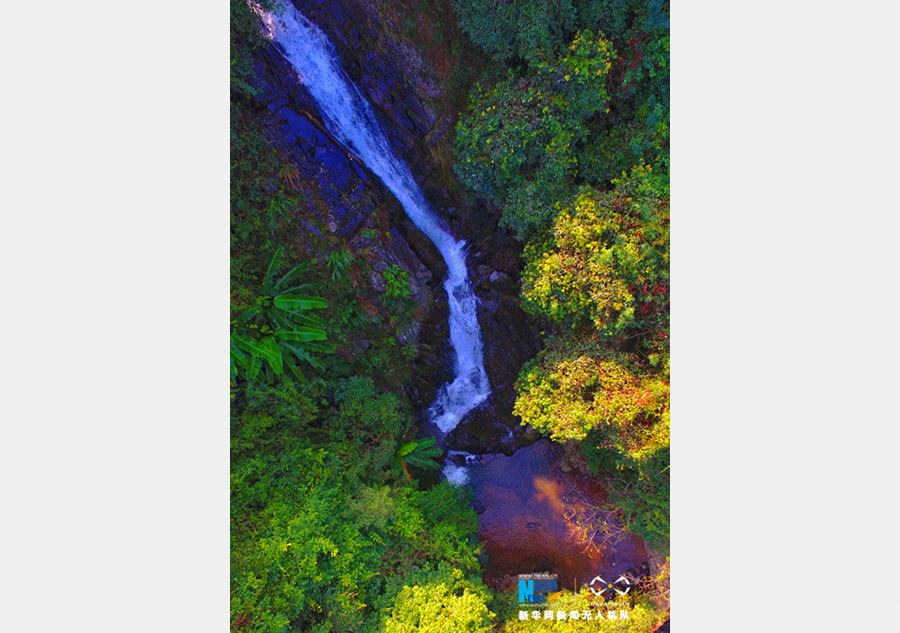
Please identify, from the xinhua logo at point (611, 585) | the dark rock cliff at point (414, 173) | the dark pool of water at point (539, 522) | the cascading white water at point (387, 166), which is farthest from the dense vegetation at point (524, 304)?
the dark pool of water at point (539, 522)

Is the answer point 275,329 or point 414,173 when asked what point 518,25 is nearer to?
point 414,173

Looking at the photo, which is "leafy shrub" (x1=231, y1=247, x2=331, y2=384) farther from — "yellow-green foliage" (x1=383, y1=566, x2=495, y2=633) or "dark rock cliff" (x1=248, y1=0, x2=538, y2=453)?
"yellow-green foliage" (x1=383, y1=566, x2=495, y2=633)

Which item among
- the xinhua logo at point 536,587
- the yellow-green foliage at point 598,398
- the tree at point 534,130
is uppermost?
the tree at point 534,130

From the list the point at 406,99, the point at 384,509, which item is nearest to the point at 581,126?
the point at 406,99

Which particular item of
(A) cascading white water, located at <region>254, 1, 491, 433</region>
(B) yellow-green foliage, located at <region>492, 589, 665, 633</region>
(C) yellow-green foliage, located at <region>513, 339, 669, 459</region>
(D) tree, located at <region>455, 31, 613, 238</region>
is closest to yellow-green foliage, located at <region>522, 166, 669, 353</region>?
(C) yellow-green foliage, located at <region>513, 339, 669, 459</region>

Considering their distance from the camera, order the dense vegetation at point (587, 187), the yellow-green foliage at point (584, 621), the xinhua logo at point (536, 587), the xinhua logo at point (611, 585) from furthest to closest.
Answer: the xinhua logo at point (611, 585)
the xinhua logo at point (536, 587)
the yellow-green foliage at point (584, 621)
the dense vegetation at point (587, 187)

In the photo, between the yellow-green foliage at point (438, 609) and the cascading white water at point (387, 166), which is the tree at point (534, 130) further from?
the yellow-green foliage at point (438, 609)

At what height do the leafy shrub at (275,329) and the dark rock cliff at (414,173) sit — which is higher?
the dark rock cliff at (414,173)
